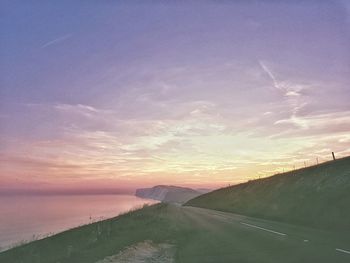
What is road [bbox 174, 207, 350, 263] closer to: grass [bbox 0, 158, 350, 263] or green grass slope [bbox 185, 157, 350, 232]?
grass [bbox 0, 158, 350, 263]

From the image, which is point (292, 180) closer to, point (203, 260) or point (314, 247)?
point (314, 247)

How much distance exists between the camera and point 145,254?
52.7 feet

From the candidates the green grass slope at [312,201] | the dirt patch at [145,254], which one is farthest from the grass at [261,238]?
the dirt patch at [145,254]

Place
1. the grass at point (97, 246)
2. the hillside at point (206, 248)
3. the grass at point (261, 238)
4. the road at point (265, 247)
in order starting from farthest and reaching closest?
the grass at point (97, 246), the grass at point (261, 238), the hillside at point (206, 248), the road at point (265, 247)

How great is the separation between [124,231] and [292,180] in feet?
81.4

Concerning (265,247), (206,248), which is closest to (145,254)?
(206,248)

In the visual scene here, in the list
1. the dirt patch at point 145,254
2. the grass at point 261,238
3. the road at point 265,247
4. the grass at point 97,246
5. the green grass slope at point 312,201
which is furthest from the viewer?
the green grass slope at point 312,201

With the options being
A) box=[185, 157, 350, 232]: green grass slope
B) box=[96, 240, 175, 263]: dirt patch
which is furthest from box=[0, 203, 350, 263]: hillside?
box=[185, 157, 350, 232]: green grass slope

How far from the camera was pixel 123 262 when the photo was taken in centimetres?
1421

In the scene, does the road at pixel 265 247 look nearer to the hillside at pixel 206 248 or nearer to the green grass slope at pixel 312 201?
the hillside at pixel 206 248

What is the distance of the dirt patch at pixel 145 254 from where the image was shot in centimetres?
1456

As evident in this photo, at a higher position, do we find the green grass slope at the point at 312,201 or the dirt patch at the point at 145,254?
the green grass slope at the point at 312,201

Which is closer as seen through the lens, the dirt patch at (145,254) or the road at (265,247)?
the road at (265,247)

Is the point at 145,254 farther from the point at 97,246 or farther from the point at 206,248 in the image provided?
the point at 97,246
